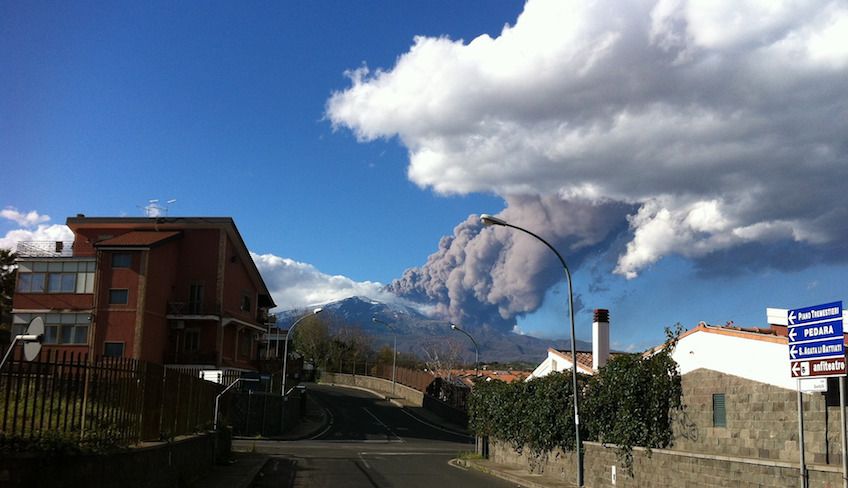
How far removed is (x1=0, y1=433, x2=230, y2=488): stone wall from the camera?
9.03 metres

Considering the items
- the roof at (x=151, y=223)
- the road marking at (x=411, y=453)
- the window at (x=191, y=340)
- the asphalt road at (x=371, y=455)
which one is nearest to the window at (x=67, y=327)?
the window at (x=191, y=340)

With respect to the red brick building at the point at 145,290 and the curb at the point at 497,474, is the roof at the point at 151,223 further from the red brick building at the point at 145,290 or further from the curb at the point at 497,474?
the curb at the point at 497,474

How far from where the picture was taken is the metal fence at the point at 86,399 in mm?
9234

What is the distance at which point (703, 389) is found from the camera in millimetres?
16828

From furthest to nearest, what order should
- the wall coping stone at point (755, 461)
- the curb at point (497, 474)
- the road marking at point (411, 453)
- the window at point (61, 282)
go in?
the window at point (61, 282) < the road marking at point (411, 453) < the curb at point (497, 474) < the wall coping stone at point (755, 461)

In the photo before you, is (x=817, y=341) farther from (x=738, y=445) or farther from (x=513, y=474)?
(x=513, y=474)

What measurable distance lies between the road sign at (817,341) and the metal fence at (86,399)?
1027 centimetres

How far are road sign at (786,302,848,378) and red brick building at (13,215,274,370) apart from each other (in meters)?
41.8

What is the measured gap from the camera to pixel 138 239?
48.2m

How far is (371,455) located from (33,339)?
2342cm

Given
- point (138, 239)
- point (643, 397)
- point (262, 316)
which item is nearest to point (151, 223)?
point (138, 239)

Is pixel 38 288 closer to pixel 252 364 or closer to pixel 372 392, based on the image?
pixel 252 364

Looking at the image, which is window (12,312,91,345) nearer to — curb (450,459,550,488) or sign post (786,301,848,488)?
curb (450,459,550,488)

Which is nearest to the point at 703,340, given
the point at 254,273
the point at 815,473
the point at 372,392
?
the point at 815,473
